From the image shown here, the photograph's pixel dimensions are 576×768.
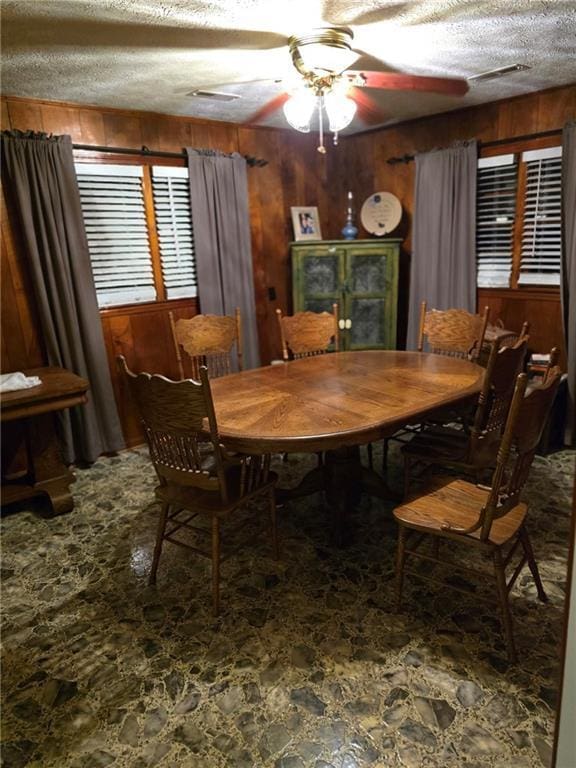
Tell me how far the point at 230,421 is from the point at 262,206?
2.92 metres

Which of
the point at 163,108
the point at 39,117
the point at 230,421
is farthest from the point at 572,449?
the point at 39,117

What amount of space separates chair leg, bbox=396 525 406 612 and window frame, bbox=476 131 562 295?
2.55 metres

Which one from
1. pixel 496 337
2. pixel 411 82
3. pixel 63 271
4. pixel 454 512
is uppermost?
pixel 411 82

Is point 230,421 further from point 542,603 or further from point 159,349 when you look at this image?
point 159,349

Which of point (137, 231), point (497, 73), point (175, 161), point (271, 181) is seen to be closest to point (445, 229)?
point (497, 73)

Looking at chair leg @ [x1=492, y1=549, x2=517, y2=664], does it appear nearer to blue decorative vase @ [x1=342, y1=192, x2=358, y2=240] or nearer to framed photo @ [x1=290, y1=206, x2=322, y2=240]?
blue decorative vase @ [x1=342, y1=192, x2=358, y2=240]

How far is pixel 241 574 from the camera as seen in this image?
244 centimetres

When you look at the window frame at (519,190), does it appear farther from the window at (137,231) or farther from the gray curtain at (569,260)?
the window at (137,231)

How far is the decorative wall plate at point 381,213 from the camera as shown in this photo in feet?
14.7

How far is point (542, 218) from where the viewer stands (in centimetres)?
368

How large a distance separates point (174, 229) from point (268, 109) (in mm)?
1138

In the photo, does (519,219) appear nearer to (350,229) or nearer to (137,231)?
(350,229)

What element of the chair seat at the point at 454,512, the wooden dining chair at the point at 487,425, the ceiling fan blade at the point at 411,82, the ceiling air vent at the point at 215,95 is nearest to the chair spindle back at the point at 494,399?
the wooden dining chair at the point at 487,425

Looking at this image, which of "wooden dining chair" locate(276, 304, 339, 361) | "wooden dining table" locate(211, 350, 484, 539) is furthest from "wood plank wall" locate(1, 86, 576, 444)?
"wooden dining table" locate(211, 350, 484, 539)
